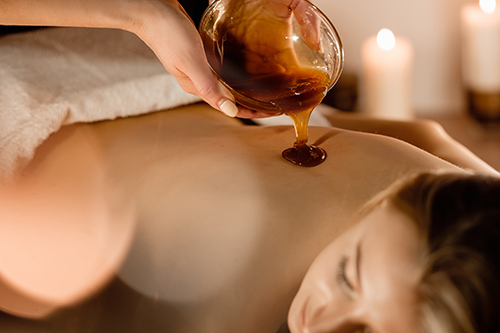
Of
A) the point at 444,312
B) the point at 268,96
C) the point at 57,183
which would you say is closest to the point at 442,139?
the point at 268,96

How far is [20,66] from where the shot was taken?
72 cm

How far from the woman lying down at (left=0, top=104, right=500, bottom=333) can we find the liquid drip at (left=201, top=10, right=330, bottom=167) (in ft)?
0.11

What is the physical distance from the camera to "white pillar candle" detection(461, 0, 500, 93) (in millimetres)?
1229

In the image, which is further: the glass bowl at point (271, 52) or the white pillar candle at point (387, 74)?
the white pillar candle at point (387, 74)

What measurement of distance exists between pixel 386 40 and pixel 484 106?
378mm

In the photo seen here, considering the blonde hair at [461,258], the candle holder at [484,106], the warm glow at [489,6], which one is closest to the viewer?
the blonde hair at [461,258]

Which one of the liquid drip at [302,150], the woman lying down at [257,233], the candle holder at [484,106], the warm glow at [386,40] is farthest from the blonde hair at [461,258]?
the candle holder at [484,106]

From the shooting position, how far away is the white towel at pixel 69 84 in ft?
2.10

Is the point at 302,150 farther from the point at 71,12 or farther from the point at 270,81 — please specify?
the point at 71,12

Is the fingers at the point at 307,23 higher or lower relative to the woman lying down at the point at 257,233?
higher

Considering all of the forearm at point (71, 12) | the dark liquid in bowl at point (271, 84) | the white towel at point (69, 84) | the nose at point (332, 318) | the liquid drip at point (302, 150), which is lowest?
the nose at point (332, 318)

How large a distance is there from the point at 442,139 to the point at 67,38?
702 mm

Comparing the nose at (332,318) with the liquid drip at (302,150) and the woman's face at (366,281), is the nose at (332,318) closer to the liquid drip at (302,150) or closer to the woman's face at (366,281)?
the woman's face at (366,281)

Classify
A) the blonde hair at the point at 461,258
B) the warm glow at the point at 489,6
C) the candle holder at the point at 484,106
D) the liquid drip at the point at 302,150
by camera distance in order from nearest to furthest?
1. the blonde hair at the point at 461,258
2. the liquid drip at the point at 302,150
3. the warm glow at the point at 489,6
4. the candle holder at the point at 484,106
